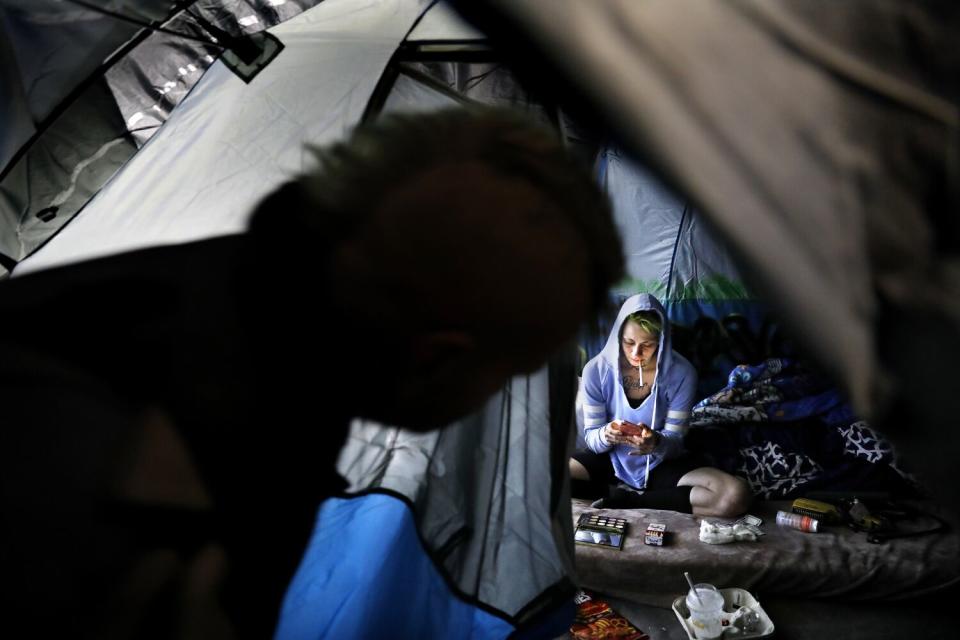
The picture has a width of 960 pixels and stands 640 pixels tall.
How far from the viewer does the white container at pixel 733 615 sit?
5.18ft

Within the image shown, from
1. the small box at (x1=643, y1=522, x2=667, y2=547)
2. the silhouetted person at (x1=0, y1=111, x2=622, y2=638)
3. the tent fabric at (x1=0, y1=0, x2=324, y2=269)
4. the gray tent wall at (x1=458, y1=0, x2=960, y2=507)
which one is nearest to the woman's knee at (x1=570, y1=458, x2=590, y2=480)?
the small box at (x1=643, y1=522, x2=667, y2=547)

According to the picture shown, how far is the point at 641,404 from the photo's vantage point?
7.52 feet

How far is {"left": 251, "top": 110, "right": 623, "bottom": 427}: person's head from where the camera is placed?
0.47m

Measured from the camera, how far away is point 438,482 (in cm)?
111

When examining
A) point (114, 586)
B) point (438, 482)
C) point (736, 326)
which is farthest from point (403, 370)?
point (736, 326)

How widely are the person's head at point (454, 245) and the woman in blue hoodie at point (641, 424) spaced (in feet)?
5.42

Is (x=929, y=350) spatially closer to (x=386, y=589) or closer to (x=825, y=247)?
(x=825, y=247)

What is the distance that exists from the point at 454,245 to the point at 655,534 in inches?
63.7

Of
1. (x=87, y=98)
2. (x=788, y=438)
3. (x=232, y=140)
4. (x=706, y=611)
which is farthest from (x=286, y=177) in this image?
(x=788, y=438)

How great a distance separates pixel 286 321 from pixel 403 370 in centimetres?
10

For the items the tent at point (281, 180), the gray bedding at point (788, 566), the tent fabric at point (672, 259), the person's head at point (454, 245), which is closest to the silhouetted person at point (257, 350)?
the person's head at point (454, 245)

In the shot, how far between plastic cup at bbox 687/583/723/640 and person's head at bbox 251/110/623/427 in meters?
1.33

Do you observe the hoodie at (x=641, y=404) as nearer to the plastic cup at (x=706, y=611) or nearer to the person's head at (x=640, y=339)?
the person's head at (x=640, y=339)

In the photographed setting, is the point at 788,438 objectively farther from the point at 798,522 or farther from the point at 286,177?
the point at 286,177
